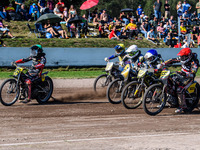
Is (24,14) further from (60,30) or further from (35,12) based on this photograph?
(60,30)

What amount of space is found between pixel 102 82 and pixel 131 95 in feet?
8.87

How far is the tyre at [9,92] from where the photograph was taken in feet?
30.1

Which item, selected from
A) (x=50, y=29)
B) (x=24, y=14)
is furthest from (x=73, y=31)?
(x=24, y=14)

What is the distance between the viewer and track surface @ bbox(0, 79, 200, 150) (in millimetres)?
5484

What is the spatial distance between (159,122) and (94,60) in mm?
11597

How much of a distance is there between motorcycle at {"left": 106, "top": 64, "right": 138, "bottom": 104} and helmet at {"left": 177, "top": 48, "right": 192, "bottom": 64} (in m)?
1.77

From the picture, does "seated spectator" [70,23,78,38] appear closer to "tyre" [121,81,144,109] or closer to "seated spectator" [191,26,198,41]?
"seated spectator" [191,26,198,41]

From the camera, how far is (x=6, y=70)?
17531mm

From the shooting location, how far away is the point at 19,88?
368 inches

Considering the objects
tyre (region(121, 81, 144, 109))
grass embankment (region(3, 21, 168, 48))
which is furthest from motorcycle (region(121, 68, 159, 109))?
grass embankment (region(3, 21, 168, 48))

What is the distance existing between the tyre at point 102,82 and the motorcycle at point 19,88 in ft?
6.88

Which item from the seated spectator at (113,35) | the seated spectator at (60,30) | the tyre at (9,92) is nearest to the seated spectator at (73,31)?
the seated spectator at (60,30)

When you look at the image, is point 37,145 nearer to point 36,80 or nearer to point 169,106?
point 36,80

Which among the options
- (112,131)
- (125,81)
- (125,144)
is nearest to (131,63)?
(125,81)
